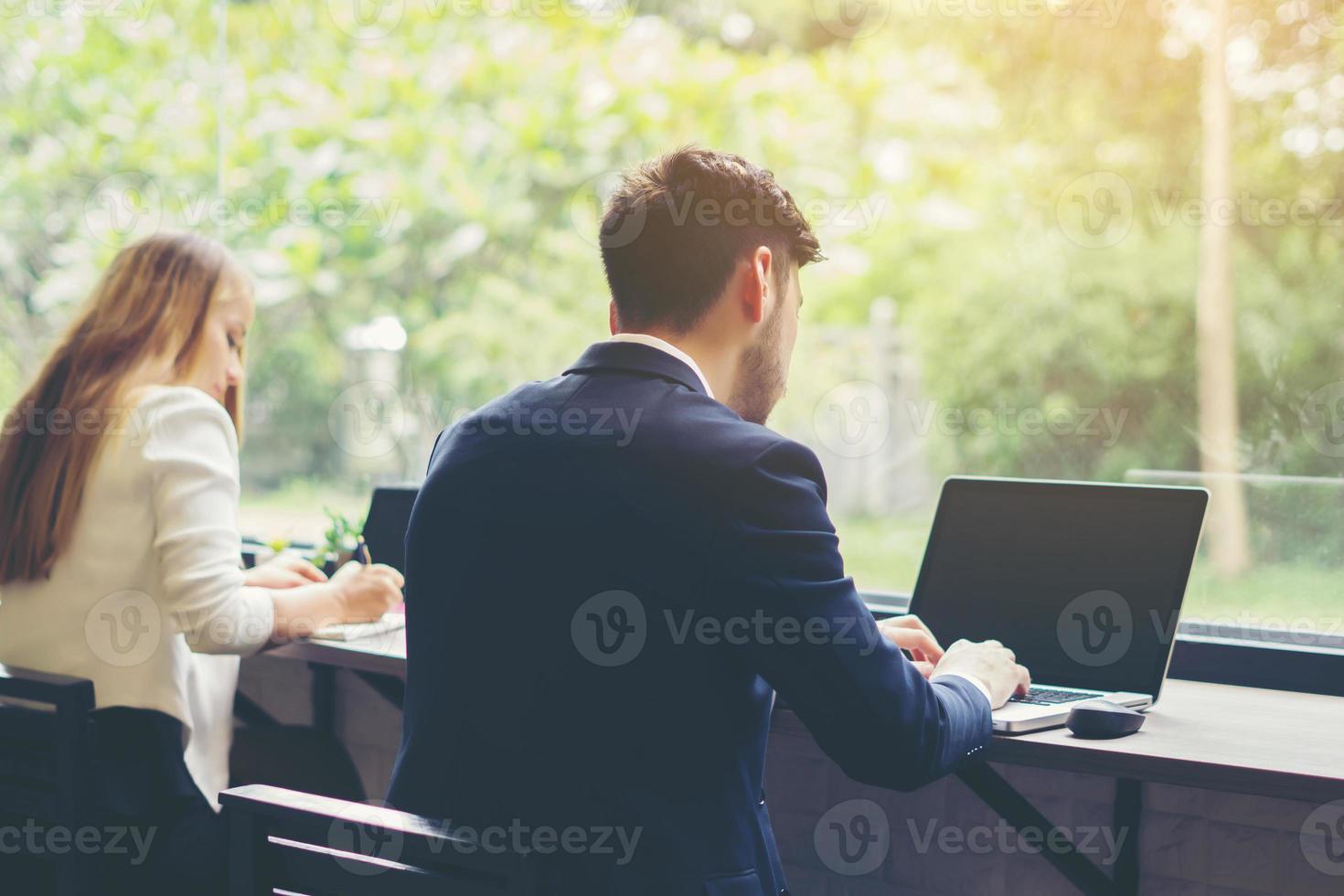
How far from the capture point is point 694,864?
1073 millimetres

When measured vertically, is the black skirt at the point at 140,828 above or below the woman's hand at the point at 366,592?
below

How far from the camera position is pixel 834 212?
2848mm

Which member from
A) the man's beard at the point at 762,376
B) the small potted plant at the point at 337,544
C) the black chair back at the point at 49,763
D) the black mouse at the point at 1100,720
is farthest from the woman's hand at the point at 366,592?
the black mouse at the point at 1100,720

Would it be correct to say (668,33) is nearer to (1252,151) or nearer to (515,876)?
(1252,151)

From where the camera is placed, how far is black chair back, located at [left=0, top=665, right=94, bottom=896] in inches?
Answer: 59.9

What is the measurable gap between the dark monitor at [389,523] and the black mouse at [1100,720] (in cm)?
139

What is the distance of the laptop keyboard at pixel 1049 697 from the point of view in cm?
149

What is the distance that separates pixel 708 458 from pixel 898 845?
1.30 metres

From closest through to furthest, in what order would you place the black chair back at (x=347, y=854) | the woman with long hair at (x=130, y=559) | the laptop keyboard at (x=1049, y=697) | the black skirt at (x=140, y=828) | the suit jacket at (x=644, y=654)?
the black chair back at (x=347, y=854) → the suit jacket at (x=644, y=654) → the laptop keyboard at (x=1049, y=697) → the black skirt at (x=140, y=828) → the woman with long hair at (x=130, y=559)

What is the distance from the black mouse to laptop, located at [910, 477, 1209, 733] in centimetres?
8

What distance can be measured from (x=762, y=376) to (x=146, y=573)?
3.17 ft

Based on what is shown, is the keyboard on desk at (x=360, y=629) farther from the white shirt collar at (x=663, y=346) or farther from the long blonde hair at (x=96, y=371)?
the white shirt collar at (x=663, y=346)

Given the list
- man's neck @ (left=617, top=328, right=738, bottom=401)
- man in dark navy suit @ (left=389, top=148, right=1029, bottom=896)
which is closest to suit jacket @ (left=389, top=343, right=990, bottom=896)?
man in dark navy suit @ (left=389, top=148, right=1029, bottom=896)

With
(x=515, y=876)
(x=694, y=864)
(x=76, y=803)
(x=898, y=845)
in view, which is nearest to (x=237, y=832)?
(x=515, y=876)
